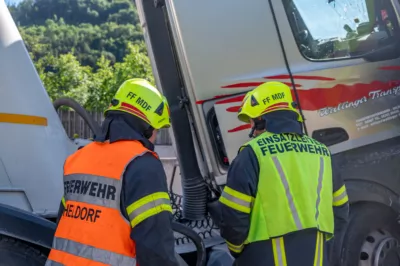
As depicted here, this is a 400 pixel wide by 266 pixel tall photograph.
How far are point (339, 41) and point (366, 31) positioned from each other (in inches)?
11.9

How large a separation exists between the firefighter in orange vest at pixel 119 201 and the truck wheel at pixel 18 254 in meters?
0.75

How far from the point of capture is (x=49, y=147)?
3.47 m

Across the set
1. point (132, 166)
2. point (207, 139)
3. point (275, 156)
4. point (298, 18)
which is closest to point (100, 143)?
point (132, 166)

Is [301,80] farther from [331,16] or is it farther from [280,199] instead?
[280,199]

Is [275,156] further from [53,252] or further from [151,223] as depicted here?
[53,252]

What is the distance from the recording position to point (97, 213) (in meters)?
2.30

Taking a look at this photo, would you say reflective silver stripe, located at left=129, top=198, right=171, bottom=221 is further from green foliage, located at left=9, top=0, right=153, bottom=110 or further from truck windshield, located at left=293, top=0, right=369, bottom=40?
green foliage, located at left=9, top=0, right=153, bottom=110

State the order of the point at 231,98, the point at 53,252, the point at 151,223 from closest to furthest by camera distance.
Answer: the point at 151,223, the point at 53,252, the point at 231,98

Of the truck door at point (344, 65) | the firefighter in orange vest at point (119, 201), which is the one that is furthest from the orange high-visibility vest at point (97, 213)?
the truck door at point (344, 65)

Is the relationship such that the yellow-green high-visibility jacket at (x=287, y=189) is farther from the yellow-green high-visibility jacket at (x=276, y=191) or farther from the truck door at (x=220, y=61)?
the truck door at (x=220, y=61)

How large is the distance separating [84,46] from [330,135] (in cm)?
4731

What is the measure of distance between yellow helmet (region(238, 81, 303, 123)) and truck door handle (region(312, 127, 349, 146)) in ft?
3.30

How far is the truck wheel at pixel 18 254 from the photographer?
3.05m

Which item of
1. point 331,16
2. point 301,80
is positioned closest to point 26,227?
point 301,80
